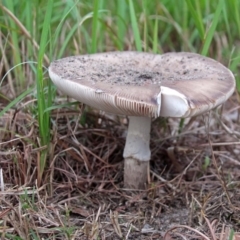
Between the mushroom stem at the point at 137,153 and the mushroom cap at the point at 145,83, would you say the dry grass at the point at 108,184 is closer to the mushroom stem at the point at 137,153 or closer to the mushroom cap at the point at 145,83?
the mushroom stem at the point at 137,153

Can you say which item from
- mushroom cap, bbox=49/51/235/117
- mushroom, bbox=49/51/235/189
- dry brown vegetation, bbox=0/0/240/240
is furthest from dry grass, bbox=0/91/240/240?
mushroom cap, bbox=49/51/235/117

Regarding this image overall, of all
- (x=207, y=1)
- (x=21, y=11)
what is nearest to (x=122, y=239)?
(x=21, y=11)

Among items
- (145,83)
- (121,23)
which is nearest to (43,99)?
(145,83)

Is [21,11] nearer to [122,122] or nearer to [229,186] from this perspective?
[122,122]

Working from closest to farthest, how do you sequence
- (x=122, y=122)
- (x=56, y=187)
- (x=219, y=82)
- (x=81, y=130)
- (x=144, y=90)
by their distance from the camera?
(x=144, y=90) < (x=219, y=82) < (x=56, y=187) < (x=81, y=130) < (x=122, y=122)

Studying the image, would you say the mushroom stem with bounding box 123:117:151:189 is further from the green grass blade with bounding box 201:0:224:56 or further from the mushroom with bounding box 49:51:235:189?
the green grass blade with bounding box 201:0:224:56

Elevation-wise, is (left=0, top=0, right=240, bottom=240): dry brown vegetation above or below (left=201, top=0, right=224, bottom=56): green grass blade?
below

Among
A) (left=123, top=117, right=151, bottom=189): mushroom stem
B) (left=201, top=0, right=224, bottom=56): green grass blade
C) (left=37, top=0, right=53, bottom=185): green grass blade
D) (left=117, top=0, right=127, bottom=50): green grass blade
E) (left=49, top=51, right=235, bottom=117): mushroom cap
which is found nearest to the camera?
(left=49, top=51, right=235, bottom=117): mushroom cap
